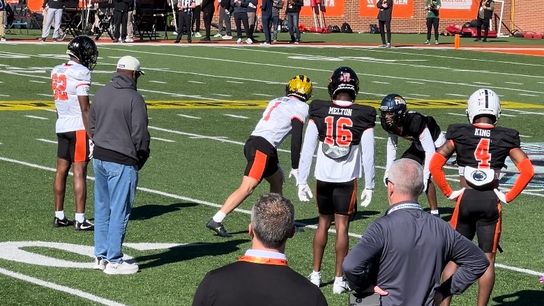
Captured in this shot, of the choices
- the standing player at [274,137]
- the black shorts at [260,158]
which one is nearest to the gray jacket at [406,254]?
the standing player at [274,137]

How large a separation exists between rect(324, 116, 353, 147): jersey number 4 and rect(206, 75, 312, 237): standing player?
1.16m

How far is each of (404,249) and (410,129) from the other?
5921 millimetres

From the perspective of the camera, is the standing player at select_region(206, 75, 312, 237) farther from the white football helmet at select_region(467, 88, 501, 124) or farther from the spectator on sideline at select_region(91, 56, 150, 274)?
the white football helmet at select_region(467, 88, 501, 124)

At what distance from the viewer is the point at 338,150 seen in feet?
34.0

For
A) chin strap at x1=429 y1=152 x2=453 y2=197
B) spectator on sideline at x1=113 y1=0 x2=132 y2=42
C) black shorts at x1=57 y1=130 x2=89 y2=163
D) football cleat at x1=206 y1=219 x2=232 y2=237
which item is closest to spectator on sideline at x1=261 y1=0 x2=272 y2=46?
spectator on sideline at x1=113 y1=0 x2=132 y2=42

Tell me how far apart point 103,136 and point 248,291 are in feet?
17.7

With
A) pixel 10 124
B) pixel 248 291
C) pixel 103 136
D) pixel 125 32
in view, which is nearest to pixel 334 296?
pixel 103 136

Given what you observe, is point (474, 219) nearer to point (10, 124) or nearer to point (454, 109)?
point (10, 124)

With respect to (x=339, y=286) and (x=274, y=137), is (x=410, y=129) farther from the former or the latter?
(x=339, y=286)

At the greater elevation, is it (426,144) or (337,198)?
(426,144)

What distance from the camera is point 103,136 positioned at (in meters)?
10.6

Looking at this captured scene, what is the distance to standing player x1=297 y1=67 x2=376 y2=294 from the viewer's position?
406 inches

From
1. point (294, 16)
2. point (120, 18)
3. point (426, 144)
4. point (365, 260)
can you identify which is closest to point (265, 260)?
point (365, 260)

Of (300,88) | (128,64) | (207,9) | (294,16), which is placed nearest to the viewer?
(128,64)
